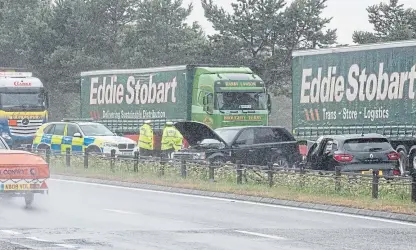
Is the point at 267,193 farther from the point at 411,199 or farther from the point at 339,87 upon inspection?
the point at 339,87

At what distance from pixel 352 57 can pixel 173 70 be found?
11118 mm

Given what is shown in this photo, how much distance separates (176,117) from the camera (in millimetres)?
46375

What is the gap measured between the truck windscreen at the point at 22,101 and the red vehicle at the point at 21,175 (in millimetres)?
28699

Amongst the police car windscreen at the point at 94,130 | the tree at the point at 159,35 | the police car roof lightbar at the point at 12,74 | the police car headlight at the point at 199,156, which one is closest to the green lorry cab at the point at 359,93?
the police car headlight at the point at 199,156

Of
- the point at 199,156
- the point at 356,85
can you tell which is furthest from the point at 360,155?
the point at 356,85

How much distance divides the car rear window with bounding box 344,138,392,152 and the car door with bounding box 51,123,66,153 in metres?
16.0

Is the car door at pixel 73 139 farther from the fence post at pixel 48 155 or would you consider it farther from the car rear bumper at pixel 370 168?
the car rear bumper at pixel 370 168

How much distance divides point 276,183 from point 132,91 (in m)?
24.1

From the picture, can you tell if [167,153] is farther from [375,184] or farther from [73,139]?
[375,184]

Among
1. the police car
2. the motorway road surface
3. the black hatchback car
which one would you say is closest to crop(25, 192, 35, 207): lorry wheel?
the motorway road surface

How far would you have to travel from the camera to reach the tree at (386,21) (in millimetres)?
71756

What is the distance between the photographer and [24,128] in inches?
2050

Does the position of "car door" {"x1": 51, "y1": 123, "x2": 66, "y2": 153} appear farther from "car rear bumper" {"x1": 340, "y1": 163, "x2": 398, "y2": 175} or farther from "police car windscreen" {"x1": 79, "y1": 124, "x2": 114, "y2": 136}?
"car rear bumper" {"x1": 340, "y1": 163, "x2": 398, "y2": 175}

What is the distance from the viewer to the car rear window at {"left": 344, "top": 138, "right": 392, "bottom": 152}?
2755cm
